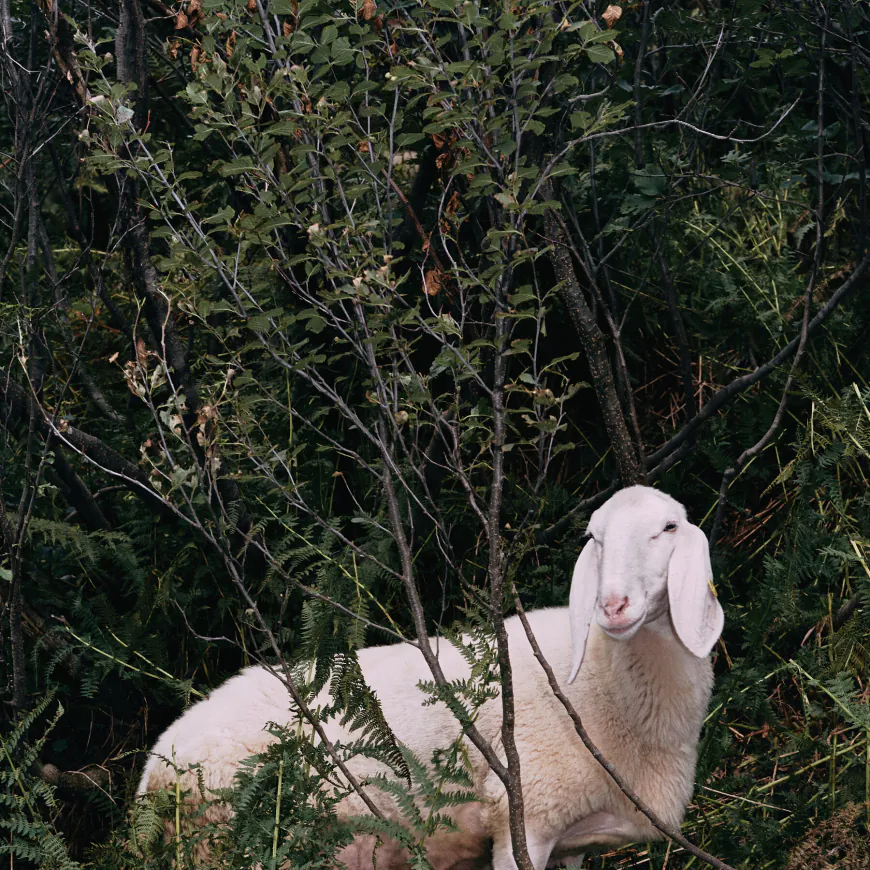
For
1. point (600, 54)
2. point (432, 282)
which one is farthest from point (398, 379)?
point (600, 54)

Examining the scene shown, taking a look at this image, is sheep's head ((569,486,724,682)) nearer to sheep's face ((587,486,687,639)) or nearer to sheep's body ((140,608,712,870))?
sheep's face ((587,486,687,639))

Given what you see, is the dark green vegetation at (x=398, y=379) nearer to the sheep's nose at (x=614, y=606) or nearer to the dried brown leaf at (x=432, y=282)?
the dried brown leaf at (x=432, y=282)

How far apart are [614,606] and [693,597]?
23 centimetres

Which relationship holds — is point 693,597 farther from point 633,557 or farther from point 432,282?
point 432,282

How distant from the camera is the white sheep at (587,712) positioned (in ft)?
9.80

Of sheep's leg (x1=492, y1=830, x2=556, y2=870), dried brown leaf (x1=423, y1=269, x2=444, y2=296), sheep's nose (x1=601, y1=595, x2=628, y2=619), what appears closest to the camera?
sheep's nose (x1=601, y1=595, x2=628, y2=619)

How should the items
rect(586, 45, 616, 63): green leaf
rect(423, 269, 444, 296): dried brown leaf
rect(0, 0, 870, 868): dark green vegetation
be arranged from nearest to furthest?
rect(586, 45, 616, 63): green leaf, rect(0, 0, 870, 868): dark green vegetation, rect(423, 269, 444, 296): dried brown leaf

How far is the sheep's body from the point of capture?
3201 millimetres

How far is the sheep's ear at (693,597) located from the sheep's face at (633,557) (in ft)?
0.12

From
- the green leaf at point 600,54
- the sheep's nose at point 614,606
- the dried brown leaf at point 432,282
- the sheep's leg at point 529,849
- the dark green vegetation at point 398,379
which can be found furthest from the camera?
the dried brown leaf at point 432,282

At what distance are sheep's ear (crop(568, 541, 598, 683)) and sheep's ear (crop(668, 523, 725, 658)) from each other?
0.74 feet

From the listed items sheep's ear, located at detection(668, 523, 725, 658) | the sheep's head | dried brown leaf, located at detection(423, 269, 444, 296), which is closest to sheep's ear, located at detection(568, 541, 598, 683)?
the sheep's head

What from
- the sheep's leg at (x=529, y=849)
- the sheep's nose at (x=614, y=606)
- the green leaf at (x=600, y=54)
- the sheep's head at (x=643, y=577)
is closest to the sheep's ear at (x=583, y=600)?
the sheep's head at (x=643, y=577)

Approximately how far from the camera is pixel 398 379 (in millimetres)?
3002
